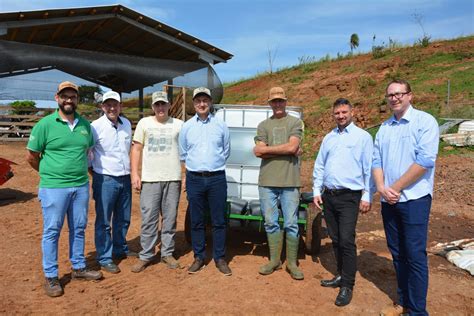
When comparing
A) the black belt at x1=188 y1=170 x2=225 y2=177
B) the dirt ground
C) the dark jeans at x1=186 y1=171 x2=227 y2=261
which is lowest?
the dirt ground

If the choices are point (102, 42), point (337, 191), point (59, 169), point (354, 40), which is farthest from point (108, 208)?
point (354, 40)

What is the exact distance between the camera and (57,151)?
13.3 feet

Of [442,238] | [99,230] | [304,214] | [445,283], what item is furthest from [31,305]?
[442,238]

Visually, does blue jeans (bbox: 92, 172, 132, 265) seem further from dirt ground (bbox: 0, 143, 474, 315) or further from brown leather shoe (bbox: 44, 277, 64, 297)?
brown leather shoe (bbox: 44, 277, 64, 297)

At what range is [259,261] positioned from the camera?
5.16 metres

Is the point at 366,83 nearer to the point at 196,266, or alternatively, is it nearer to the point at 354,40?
the point at 354,40

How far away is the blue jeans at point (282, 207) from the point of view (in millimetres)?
4508

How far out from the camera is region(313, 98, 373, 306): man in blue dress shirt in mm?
3977

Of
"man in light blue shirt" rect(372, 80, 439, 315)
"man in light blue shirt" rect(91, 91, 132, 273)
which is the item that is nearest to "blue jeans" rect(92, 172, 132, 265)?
"man in light blue shirt" rect(91, 91, 132, 273)

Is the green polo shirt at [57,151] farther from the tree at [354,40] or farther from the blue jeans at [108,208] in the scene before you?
the tree at [354,40]

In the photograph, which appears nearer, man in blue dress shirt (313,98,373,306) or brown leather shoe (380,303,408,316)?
brown leather shoe (380,303,408,316)

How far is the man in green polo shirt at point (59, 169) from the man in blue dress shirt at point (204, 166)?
1128mm

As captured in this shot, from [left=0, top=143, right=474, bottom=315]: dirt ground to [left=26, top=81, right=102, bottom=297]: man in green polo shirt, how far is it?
38 cm

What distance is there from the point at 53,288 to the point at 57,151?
1381mm
